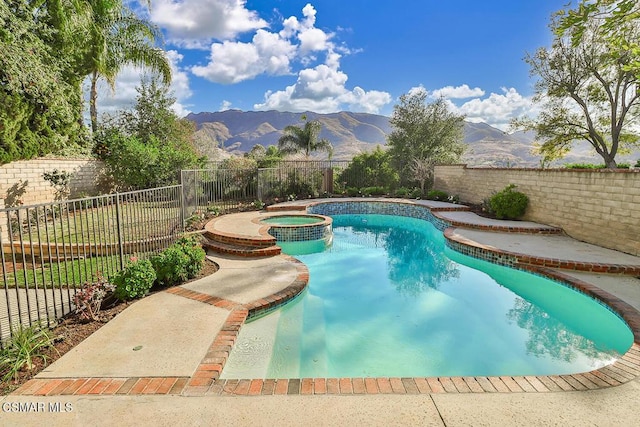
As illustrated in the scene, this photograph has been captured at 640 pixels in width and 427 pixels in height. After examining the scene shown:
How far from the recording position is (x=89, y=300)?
12.0 ft

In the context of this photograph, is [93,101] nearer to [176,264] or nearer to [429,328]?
[176,264]

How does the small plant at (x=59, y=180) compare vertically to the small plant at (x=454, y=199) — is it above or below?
above

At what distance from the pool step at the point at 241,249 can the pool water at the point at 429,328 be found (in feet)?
3.15

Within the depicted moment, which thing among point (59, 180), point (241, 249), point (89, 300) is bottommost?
point (241, 249)

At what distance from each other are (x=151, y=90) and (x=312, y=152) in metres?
13.4

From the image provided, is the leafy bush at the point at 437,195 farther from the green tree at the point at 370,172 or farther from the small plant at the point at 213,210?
the small plant at the point at 213,210

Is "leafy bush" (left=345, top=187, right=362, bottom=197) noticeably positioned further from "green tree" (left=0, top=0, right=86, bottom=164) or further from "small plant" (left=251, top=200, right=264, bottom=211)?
"green tree" (left=0, top=0, right=86, bottom=164)

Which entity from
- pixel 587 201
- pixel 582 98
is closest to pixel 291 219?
pixel 587 201

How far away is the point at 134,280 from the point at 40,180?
8497 millimetres

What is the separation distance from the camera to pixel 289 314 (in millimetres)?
4457

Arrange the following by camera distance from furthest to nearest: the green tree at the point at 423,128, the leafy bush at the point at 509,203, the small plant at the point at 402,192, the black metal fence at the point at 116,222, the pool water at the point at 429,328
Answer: the green tree at the point at 423,128, the small plant at the point at 402,192, the leafy bush at the point at 509,203, the black metal fence at the point at 116,222, the pool water at the point at 429,328

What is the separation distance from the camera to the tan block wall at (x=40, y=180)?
8.80 metres

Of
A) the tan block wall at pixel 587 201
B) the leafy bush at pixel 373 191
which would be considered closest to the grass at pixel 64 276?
the tan block wall at pixel 587 201

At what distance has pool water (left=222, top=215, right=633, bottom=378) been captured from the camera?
339 cm
